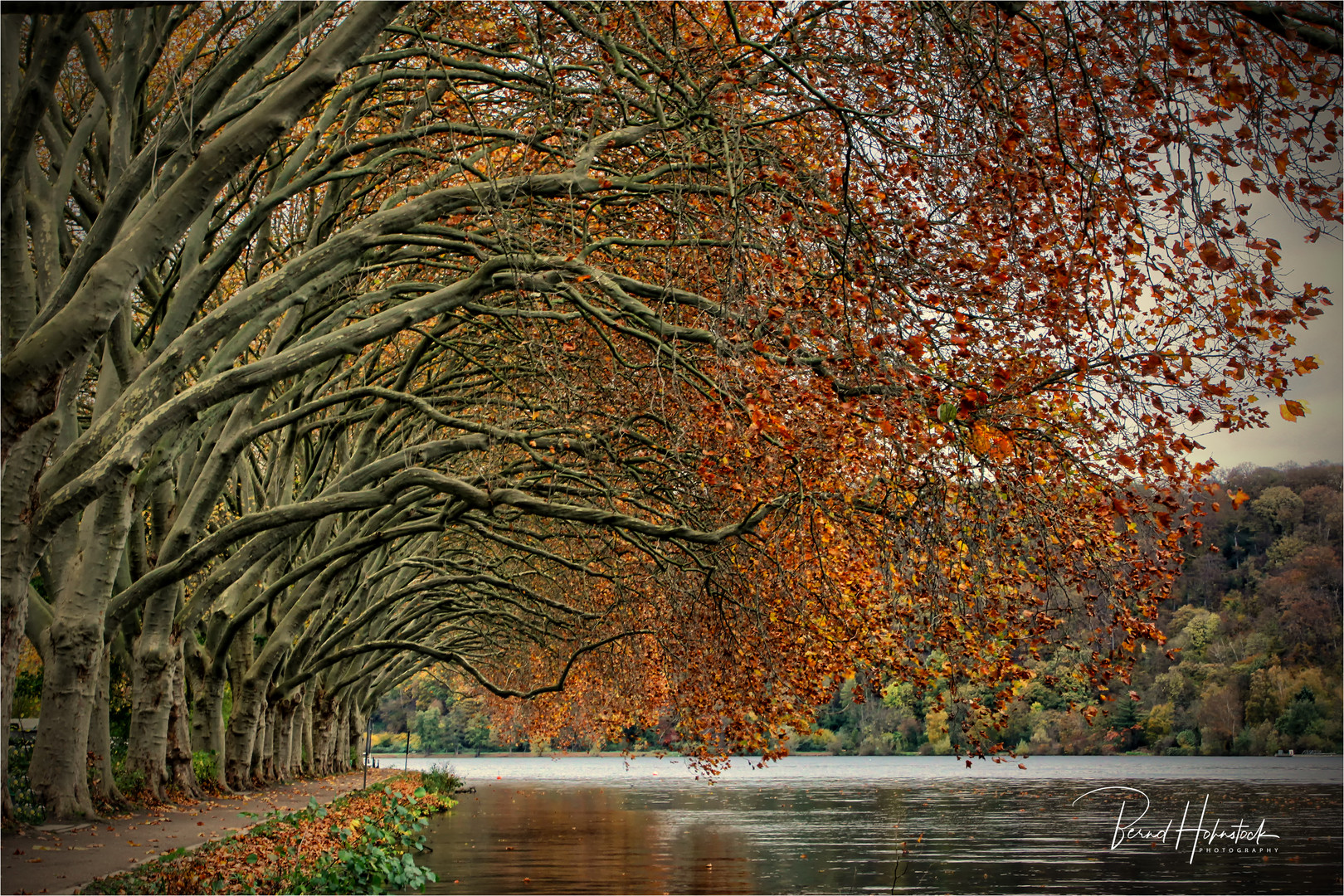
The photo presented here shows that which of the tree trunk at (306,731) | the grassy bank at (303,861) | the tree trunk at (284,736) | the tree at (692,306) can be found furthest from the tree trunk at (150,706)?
the tree trunk at (306,731)

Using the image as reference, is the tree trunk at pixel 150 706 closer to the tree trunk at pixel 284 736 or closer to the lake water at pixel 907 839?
the lake water at pixel 907 839

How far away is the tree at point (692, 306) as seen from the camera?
297 inches

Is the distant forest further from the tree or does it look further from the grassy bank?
the tree

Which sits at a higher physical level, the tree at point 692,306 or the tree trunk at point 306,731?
the tree at point 692,306

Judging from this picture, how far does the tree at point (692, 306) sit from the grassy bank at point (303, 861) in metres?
2.41

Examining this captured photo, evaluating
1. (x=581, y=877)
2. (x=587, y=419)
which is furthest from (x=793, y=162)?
(x=581, y=877)

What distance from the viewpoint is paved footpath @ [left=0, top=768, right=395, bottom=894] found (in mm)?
9000

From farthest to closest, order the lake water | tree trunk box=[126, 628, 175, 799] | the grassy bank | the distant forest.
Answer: the distant forest < the lake water < tree trunk box=[126, 628, 175, 799] < the grassy bank

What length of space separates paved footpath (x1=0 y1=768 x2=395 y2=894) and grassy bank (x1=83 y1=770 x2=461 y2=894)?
391mm

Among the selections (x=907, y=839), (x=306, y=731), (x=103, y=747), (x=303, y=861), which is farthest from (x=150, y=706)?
(x=306, y=731)

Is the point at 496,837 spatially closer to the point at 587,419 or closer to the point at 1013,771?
the point at 587,419

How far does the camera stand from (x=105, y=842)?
37.5ft

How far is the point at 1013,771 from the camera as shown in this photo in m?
75.6

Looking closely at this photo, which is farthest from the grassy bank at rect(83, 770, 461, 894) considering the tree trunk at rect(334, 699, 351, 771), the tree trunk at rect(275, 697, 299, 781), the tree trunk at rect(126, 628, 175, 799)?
the tree trunk at rect(334, 699, 351, 771)
